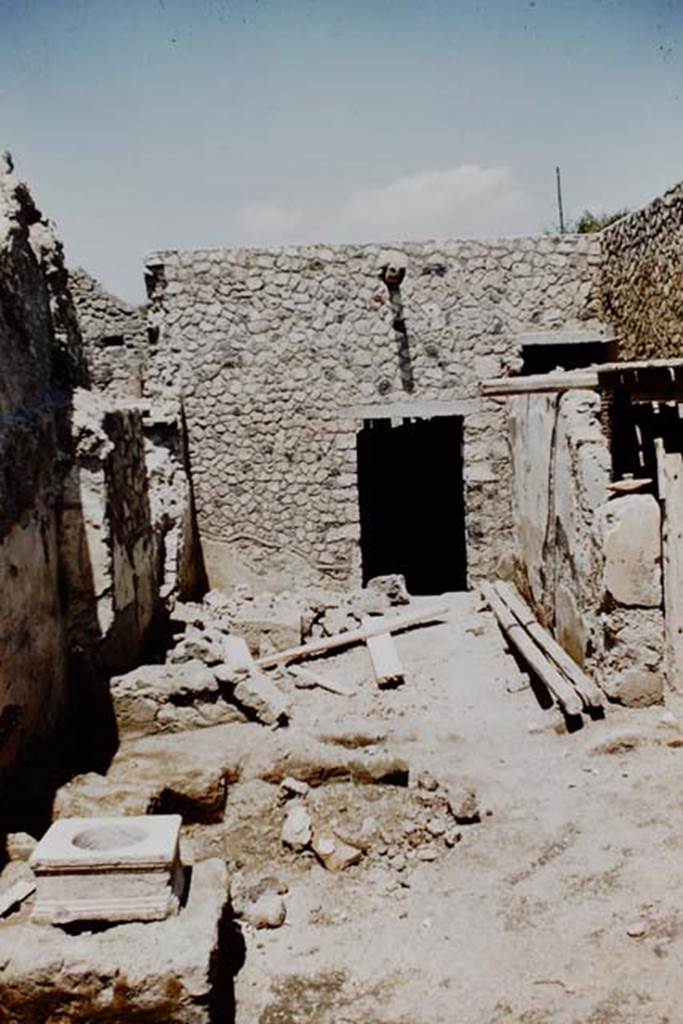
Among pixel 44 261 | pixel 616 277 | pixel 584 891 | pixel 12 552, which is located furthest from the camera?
pixel 616 277

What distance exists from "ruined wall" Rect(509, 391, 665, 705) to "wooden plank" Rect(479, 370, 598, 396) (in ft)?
1.25

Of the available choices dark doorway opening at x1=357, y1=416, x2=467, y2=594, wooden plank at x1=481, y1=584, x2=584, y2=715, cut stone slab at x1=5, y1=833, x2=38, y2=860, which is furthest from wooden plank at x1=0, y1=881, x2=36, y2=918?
dark doorway opening at x1=357, y1=416, x2=467, y2=594

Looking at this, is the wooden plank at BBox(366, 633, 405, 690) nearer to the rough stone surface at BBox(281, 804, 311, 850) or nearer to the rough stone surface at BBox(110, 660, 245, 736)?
the rough stone surface at BBox(110, 660, 245, 736)

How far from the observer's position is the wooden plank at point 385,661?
8625mm

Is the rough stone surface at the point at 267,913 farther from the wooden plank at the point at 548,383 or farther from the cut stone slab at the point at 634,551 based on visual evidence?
the wooden plank at the point at 548,383

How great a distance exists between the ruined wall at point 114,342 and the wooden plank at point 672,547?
8.22m

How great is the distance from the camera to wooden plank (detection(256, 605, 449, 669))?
927cm

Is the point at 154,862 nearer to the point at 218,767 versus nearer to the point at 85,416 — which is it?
the point at 218,767

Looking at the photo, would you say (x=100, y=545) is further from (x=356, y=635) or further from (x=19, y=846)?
(x=356, y=635)

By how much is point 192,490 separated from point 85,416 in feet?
16.0

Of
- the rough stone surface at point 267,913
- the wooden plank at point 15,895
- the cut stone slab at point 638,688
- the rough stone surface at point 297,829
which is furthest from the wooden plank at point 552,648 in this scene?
the wooden plank at point 15,895

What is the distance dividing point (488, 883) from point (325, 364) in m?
7.79

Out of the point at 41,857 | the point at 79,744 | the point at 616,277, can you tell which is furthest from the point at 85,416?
the point at 616,277

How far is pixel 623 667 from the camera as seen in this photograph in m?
7.09
